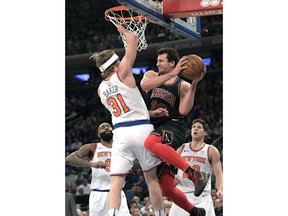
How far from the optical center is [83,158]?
945 centimetres

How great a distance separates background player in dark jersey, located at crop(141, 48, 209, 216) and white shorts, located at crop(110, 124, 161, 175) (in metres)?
0.10

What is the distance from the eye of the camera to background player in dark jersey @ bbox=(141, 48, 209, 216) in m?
6.55

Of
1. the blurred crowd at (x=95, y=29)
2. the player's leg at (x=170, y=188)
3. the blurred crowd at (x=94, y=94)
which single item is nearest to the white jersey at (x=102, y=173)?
the player's leg at (x=170, y=188)

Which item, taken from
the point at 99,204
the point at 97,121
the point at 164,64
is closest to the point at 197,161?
the point at 99,204

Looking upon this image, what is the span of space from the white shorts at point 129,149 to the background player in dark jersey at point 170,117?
0.34 ft

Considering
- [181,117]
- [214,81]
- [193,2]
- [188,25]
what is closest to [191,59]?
[181,117]

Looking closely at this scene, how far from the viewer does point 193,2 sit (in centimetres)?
784

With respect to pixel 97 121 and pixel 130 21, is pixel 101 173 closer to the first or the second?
pixel 130 21

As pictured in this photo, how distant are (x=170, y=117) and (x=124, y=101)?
2.19ft

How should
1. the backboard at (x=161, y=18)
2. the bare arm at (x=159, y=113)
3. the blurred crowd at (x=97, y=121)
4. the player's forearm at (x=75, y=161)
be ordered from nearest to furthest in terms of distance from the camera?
the bare arm at (x=159, y=113) → the backboard at (x=161, y=18) → the player's forearm at (x=75, y=161) → the blurred crowd at (x=97, y=121)

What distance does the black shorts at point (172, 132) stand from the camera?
6.77 meters

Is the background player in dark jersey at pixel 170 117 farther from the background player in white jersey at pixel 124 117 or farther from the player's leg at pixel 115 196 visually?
the player's leg at pixel 115 196

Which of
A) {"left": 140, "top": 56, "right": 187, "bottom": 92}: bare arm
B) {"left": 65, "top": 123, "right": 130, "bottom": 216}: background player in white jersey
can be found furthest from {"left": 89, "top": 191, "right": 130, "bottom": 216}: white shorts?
{"left": 140, "top": 56, "right": 187, "bottom": 92}: bare arm
